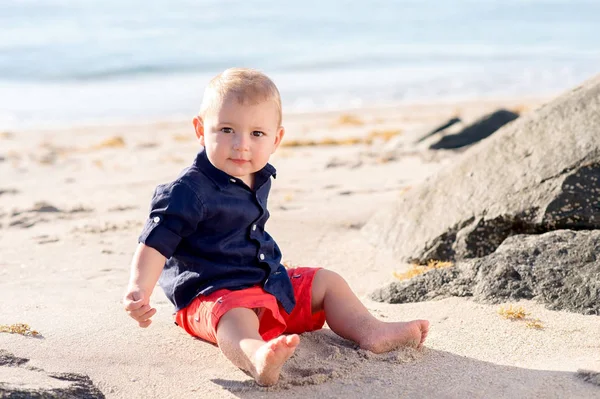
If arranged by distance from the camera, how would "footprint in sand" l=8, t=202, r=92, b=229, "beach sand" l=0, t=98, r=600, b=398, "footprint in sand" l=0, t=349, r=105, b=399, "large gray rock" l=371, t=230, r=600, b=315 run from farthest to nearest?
"footprint in sand" l=8, t=202, r=92, b=229
"large gray rock" l=371, t=230, r=600, b=315
"beach sand" l=0, t=98, r=600, b=398
"footprint in sand" l=0, t=349, r=105, b=399

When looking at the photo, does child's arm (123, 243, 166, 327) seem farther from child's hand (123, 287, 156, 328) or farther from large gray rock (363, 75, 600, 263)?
large gray rock (363, 75, 600, 263)

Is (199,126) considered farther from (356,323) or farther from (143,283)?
(356,323)

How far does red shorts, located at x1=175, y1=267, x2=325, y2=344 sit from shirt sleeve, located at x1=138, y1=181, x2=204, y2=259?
0.90 ft

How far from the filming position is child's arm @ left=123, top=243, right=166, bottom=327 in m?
3.12

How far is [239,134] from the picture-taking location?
341 cm

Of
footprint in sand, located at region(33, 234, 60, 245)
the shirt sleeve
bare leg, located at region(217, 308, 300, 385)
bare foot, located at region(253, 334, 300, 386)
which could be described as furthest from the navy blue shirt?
footprint in sand, located at region(33, 234, 60, 245)

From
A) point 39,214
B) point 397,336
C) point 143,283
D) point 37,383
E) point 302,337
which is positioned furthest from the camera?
point 39,214

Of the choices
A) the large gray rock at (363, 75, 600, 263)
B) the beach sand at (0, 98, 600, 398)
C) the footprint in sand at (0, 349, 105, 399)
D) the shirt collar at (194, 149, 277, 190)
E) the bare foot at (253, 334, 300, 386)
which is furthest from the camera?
the large gray rock at (363, 75, 600, 263)

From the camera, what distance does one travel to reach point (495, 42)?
118 feet

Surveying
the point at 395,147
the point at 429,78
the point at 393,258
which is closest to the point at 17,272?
the point at 393,258

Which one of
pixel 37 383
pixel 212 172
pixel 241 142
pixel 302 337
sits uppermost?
pixel 241 142

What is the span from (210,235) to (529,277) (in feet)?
5.25

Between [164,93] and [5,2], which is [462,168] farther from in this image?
[5,2]

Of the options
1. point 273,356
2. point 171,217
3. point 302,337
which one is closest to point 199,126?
point 171,217
